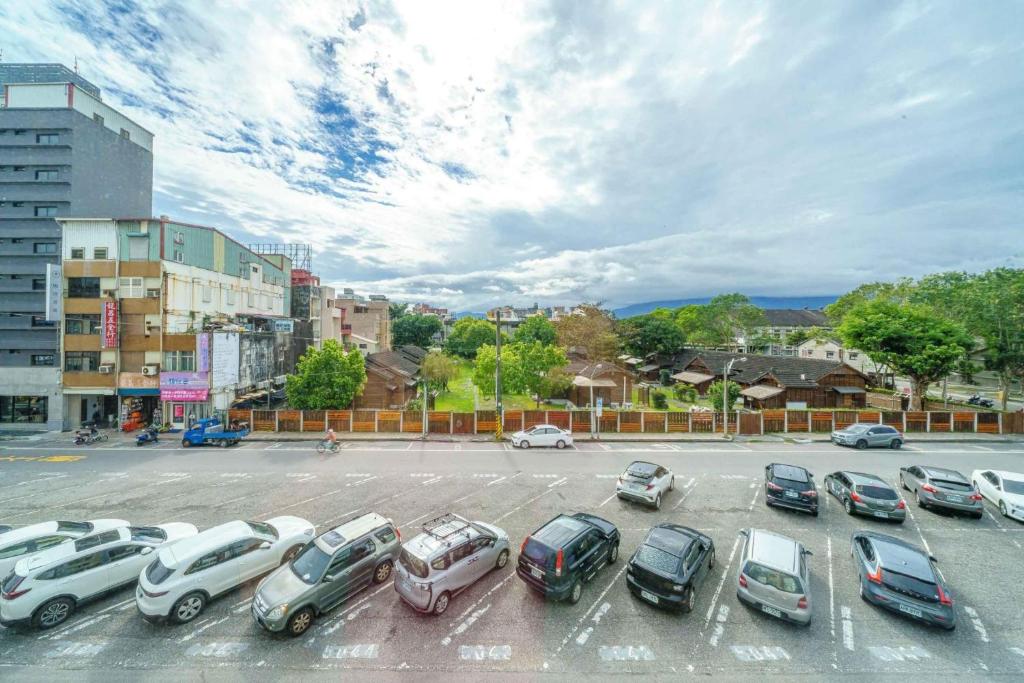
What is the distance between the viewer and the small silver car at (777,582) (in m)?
8.77

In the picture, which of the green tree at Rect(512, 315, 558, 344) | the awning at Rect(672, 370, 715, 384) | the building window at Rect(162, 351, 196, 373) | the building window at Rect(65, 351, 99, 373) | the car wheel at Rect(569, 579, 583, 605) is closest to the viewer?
the car wheel at Rect(569, 579, 583, 605)

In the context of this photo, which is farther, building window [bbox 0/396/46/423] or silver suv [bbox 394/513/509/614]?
building window [bbox 0/396/46/423]

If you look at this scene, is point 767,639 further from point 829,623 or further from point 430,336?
point 430,336

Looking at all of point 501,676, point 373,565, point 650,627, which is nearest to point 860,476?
point 650,627

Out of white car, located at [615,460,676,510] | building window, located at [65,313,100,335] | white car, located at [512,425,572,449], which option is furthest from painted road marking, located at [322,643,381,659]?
building window, located at [65,313,100,335]

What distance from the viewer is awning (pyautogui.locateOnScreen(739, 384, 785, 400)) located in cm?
3622

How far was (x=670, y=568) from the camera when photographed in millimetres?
9375

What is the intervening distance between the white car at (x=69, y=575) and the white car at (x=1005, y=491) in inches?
1091

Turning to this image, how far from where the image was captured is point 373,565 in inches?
Result: 402

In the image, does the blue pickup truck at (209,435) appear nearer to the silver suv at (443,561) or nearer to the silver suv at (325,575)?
the silver suv at (325,575)

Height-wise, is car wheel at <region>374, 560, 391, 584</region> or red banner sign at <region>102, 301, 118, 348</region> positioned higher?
red banner sign at <region>102, 301, 118, 348</region>

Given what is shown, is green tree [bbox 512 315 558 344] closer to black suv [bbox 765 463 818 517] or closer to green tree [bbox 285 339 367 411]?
green tree [bbox 285 339 367 411]

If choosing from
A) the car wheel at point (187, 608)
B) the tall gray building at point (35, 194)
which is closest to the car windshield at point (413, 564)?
the car wheel at point (187, 608)

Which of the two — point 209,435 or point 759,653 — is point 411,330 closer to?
point 209,435
